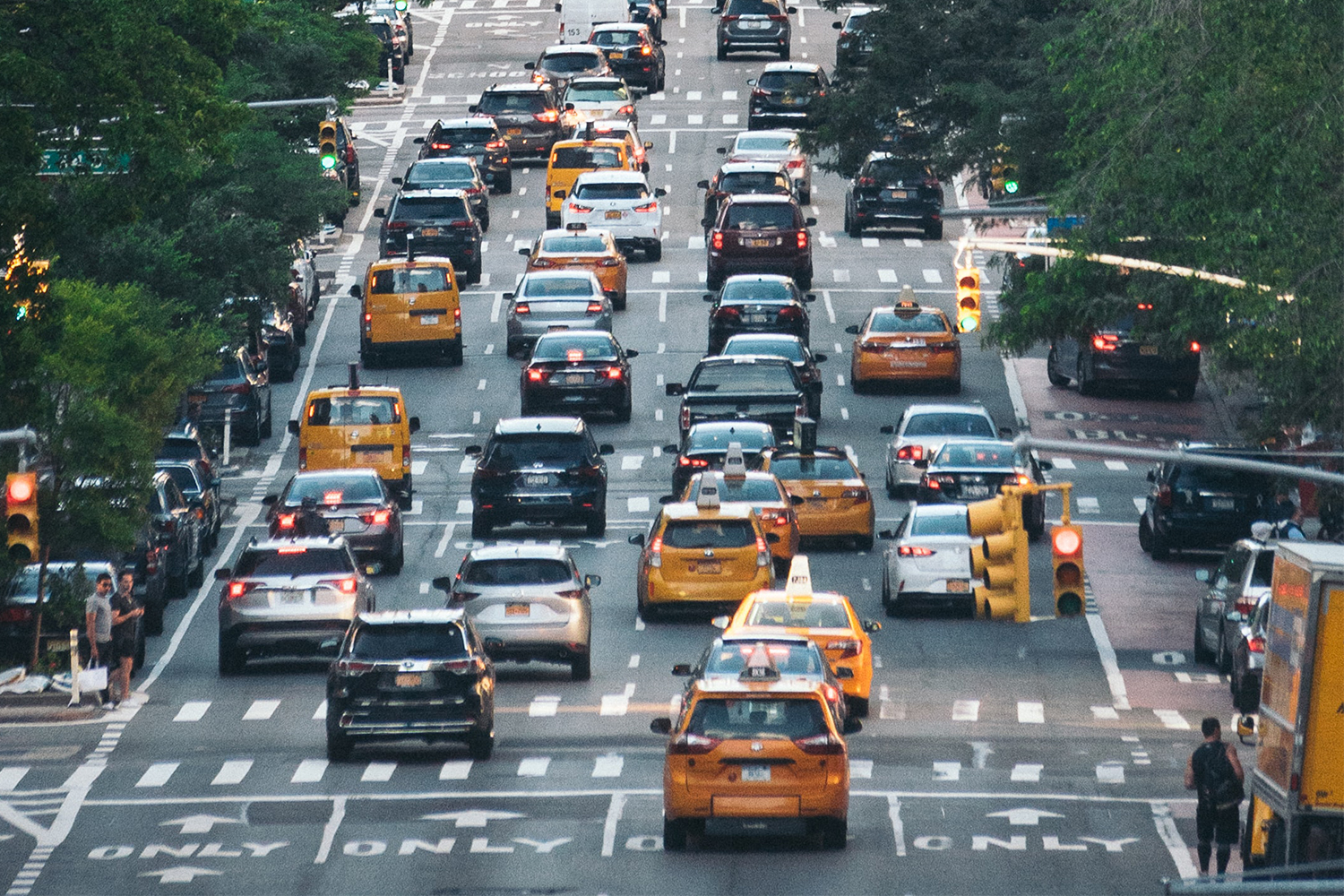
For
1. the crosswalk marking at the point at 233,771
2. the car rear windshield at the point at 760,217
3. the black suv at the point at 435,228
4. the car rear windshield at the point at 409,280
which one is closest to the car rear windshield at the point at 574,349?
the car rear windshield at the point at 409,280

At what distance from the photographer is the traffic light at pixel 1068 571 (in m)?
22.3

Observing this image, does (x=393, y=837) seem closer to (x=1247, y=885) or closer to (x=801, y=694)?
(x=801, y=694)

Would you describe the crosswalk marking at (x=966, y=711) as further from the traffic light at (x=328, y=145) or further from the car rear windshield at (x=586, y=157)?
the car rear windshield at (x=586, y=157)

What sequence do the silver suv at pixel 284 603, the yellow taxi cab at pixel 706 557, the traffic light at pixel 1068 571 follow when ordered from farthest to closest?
the yellow taxi cab at pixel 706 557
the silver suv at pixel 284 603
the traffic light at pixel 1068 571

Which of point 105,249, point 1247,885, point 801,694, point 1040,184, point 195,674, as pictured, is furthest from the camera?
point 1040,184

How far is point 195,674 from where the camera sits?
1303 inches

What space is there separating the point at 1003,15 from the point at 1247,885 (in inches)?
1881

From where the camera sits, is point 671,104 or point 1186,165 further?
point 671,104

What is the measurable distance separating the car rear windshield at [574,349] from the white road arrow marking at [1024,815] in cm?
2374

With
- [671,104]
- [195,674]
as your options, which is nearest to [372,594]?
[195,674]

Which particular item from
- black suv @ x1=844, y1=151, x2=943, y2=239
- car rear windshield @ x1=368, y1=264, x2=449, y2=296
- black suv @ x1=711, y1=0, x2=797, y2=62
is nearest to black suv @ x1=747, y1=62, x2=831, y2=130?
black suv @ x1=844, y1=151, x2=943, y2=239

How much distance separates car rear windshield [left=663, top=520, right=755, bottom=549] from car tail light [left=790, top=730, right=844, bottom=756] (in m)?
12.1

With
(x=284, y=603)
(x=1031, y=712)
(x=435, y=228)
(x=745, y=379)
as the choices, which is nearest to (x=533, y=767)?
(x=1031, y=712)

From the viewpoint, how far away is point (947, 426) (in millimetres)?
43531
